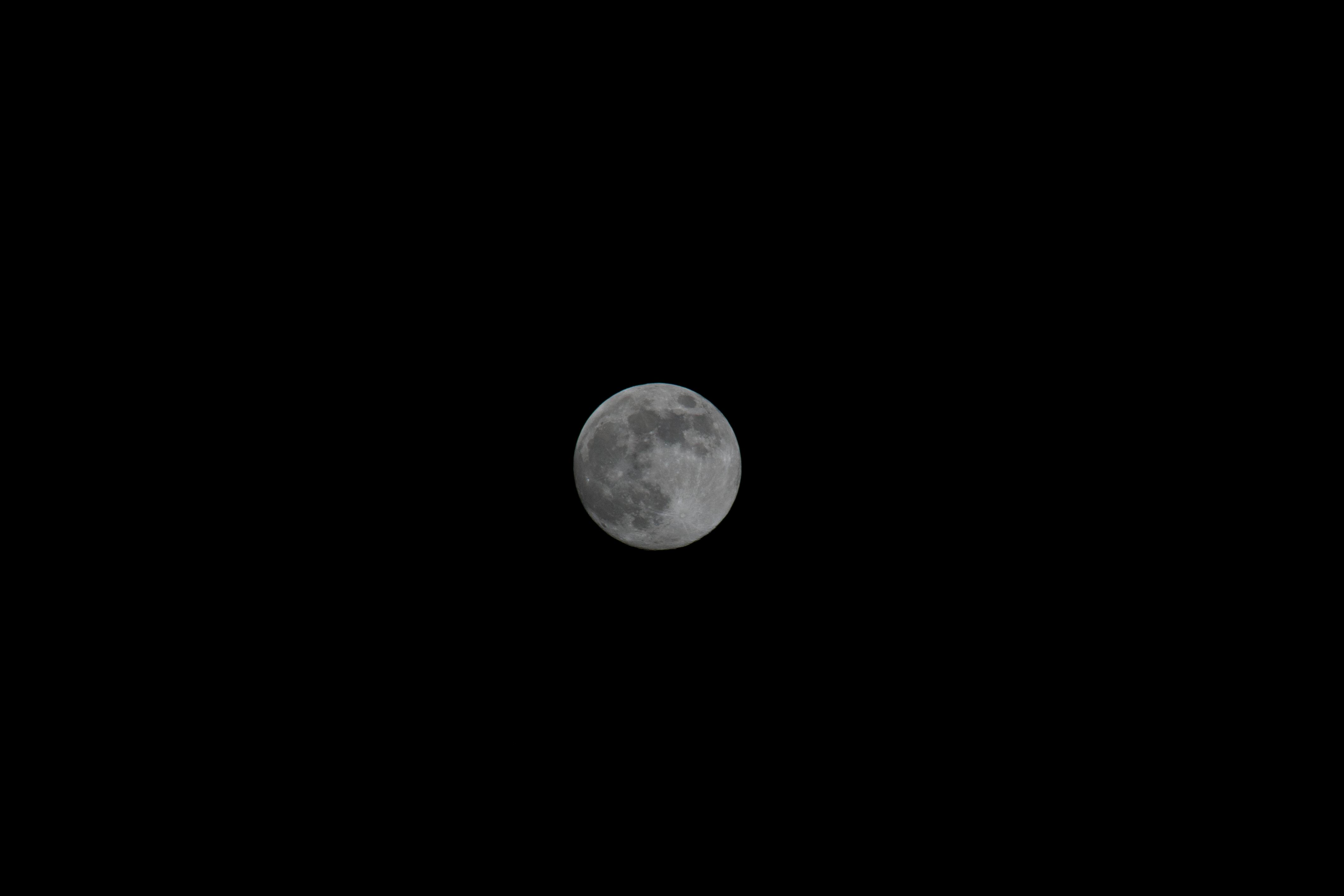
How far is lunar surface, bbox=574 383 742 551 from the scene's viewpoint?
15.1ft

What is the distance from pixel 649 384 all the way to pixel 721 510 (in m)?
1.05

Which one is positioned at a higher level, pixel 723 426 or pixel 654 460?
pixel 723 426

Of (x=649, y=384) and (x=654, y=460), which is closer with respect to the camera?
(x=654, y=460)

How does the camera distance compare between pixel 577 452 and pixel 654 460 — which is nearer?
pixel 654 460

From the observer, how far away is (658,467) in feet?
15.0

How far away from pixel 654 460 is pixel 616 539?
0.80m

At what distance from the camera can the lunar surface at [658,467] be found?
181 inches

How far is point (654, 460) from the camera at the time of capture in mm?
4578

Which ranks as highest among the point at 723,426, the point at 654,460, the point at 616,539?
the point at 723,426

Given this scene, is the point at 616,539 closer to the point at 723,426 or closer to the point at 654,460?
the point at 654,460

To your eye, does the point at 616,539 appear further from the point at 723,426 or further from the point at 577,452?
the point at 723,426

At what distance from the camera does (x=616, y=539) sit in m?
5.03

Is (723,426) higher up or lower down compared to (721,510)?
higher up

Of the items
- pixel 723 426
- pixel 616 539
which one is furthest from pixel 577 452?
pixel 723 426
